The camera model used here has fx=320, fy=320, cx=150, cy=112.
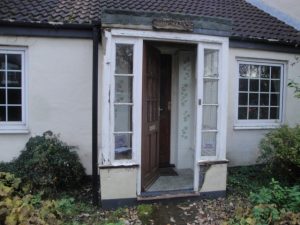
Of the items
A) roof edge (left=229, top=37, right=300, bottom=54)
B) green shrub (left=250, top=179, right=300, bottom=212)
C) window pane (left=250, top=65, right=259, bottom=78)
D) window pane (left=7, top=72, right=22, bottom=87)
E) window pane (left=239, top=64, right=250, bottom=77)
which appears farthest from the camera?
window pane (left=250, top=65, right=259, bottom=78)

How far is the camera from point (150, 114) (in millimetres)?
6293

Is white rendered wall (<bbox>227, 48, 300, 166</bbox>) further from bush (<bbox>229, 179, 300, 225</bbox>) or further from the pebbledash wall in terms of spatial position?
the pebbledash wall

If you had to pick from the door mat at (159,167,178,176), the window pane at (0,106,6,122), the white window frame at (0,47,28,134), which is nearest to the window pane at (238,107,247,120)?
the door mat at (159,167,178,176)

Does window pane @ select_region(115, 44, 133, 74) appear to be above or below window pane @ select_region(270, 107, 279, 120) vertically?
above

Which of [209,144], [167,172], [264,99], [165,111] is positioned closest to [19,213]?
[209,144]

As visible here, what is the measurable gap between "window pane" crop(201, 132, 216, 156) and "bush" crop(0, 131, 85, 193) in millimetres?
2587

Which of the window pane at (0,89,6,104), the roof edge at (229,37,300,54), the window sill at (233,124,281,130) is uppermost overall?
the roof edge at (229,37,300,54)

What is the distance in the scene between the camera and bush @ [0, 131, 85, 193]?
232 inches

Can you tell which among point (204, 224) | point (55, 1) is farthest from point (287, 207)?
point (55, 1)

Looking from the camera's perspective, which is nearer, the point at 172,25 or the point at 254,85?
the point at 172,25

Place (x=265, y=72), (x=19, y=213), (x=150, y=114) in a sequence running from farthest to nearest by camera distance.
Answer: (x=265, y=72), (x=150, y=114), (x=19, y=213)

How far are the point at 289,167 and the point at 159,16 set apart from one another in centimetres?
401

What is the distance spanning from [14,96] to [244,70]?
5556 millimetres

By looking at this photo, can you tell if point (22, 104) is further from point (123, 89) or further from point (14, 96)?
point (123, 89)
